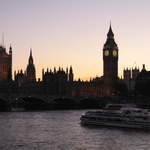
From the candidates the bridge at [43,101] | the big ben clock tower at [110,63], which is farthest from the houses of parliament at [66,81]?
the bridge at [43,101]

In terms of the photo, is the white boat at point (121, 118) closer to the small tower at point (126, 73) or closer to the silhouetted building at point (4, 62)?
the silhouetted building at point (4, 62)

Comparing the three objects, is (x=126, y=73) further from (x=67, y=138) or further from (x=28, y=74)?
(x=67, y=138)

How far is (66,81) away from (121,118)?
82958mm

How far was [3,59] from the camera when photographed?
159m

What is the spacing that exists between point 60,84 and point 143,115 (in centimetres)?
8376

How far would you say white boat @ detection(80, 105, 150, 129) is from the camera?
47969mm

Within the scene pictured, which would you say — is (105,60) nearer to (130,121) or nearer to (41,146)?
(130,121)

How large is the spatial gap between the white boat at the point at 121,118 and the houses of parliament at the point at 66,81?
66021 millimetres

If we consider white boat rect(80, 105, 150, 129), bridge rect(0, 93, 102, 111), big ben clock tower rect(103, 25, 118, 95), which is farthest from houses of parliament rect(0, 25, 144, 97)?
white boat rect(80, 105, 150, 129)

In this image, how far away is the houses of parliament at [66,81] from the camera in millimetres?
131125

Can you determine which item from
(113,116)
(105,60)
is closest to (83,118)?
(113,116)

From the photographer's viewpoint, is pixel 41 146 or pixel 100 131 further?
pixel 100 131

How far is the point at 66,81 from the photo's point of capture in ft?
435

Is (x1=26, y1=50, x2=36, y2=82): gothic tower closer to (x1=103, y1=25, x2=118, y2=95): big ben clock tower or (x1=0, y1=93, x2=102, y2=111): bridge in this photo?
(x1=103, y1=25, x2=118, y2=95): big ben clock tower
